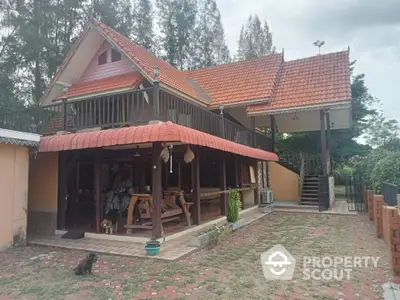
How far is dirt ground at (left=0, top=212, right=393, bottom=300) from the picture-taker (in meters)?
3.98

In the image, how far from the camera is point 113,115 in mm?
7113

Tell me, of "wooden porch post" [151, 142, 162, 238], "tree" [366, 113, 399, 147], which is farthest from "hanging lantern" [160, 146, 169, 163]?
"tree" [366, 113, 399, 147]

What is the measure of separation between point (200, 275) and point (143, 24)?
20701mm

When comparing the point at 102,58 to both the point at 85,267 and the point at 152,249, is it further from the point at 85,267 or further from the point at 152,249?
the point at 85,267

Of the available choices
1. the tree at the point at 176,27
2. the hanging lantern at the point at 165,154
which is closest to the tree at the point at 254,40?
the tree at the point at 176,27

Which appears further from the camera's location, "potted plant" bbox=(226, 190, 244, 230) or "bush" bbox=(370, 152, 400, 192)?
"bush" bbox=(370, 152, 400, 192)

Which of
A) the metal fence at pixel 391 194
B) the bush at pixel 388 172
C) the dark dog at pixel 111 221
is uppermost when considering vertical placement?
the bush at pixel 388 172

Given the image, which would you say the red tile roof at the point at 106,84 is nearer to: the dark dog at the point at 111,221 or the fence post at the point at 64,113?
the fence post at the point at 64,113

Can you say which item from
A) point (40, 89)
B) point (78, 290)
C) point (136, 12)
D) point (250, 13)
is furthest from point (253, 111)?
point (250, 13)

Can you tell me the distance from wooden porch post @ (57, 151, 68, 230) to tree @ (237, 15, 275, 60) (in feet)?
75.9

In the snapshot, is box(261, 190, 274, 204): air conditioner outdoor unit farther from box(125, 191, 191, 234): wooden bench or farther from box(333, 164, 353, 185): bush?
box(333, 164, 353, 185): bush

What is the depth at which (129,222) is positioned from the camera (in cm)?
721

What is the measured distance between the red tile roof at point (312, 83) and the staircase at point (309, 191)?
435 cm

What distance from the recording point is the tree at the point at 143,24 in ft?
69.7
